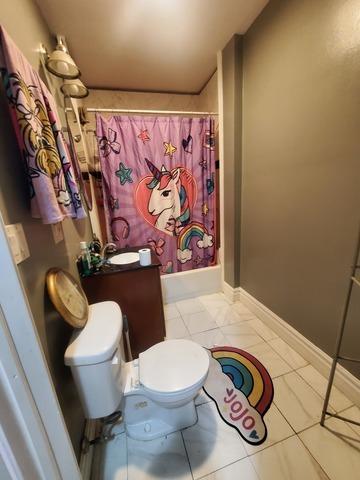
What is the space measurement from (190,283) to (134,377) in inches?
54.2

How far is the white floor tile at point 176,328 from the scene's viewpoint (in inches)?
73.8

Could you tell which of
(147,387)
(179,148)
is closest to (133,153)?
(179,148)

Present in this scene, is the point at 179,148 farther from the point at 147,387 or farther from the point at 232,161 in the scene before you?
the point at 147,387

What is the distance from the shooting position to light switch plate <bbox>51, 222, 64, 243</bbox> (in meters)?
1.05

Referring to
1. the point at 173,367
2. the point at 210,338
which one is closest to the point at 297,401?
the point at 210,338

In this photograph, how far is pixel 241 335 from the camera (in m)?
1.82

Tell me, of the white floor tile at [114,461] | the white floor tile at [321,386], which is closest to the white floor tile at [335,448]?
the white floor tile at [321,386]

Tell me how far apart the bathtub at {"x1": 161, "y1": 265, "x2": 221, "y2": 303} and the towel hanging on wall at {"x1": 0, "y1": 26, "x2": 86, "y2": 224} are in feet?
5.15

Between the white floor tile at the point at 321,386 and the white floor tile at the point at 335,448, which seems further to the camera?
the white floor tile at the point at 321,386

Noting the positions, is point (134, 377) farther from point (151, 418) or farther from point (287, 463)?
point (287, 463)

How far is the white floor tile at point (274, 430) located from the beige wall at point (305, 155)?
0.53 metres

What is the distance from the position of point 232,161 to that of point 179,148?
1.82 ft

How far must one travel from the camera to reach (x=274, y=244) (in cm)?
172

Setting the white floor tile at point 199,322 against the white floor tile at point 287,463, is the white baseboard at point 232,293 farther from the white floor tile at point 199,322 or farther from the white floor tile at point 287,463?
the white floor tile at point 287,463
